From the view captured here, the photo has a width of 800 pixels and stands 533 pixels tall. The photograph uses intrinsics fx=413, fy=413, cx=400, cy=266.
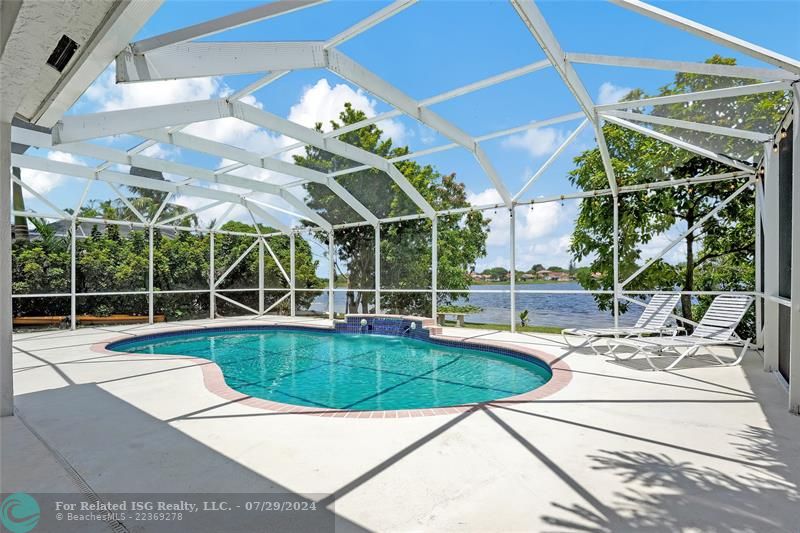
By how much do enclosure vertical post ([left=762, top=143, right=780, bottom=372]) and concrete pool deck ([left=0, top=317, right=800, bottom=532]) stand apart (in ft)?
3.35

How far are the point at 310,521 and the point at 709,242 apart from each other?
10.4 m

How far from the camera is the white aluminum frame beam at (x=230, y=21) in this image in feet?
13.5

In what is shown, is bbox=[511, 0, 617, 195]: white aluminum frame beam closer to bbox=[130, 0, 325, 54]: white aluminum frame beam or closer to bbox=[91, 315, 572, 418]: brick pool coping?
bbox=[130, 0, 325, 54]: white aluminum frame beam

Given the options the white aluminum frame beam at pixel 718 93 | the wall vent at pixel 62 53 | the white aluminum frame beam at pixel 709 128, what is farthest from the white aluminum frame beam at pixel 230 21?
the white aluminum frame beam at pixel 709 128

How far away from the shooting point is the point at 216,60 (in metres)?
4.60

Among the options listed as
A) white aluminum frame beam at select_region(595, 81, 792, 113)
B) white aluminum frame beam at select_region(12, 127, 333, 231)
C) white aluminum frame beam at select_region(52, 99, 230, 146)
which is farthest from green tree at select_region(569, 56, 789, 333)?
white aluminum frame beam at select_region(12, 127, 333, 231)

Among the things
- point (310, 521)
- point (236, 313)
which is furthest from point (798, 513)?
point (236, 313)

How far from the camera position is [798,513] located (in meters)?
2.19

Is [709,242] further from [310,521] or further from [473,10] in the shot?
[310,521]

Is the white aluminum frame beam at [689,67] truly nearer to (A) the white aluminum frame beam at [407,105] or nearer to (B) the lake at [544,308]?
(A) the white aluminum frame beam at [407,105]

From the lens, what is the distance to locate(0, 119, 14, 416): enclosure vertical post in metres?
Result: 3.86

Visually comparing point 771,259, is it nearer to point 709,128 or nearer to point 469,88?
point 709,128

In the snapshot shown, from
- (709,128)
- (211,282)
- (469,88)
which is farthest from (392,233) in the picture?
(709,128)

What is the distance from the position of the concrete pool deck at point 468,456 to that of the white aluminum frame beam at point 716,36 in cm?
319
